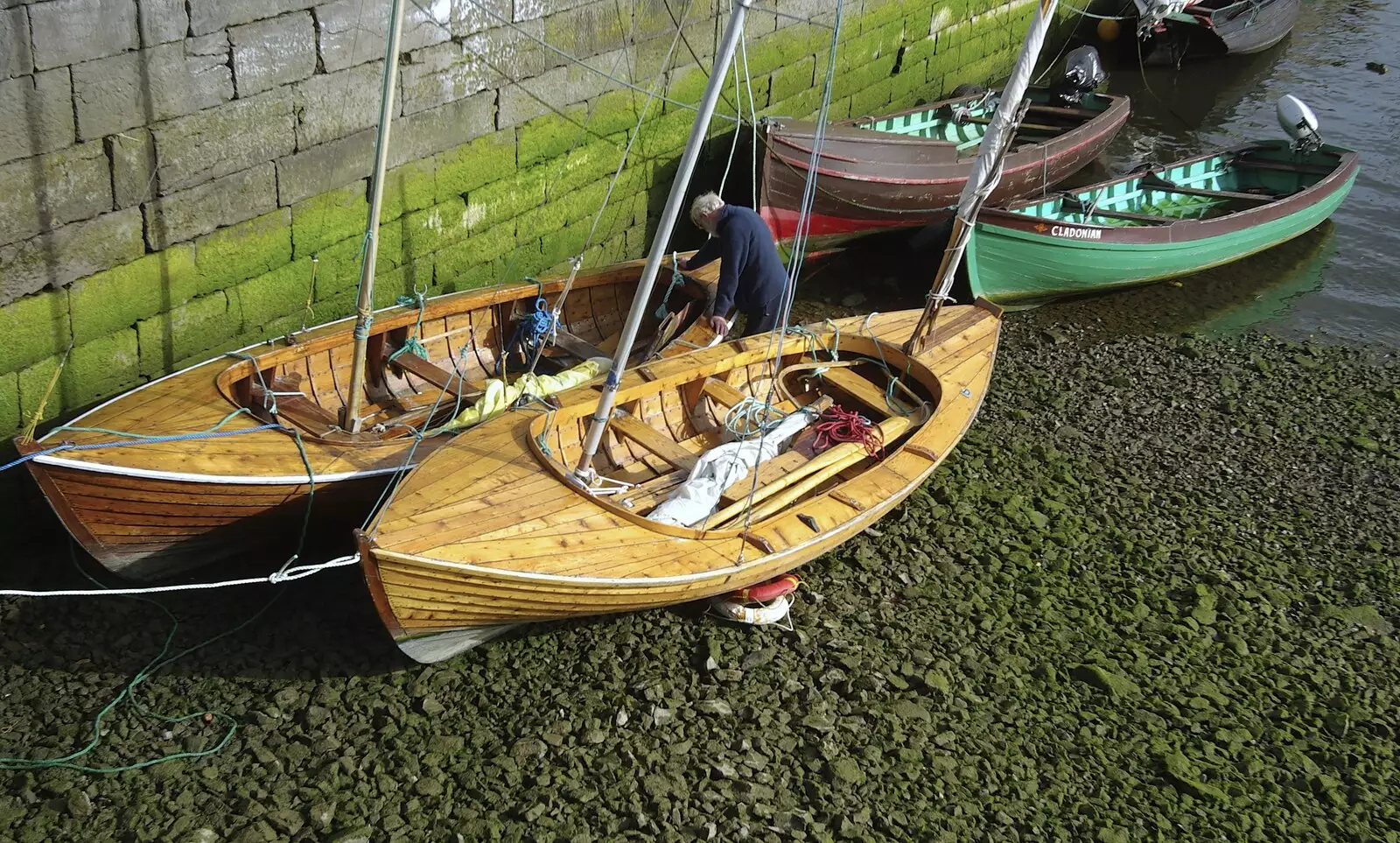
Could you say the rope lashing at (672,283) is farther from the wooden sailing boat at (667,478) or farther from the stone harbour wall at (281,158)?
the stone harbour wall at (281,158)

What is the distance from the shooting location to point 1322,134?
48.5 feet

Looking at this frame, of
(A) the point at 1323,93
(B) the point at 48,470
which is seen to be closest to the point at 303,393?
(B) the point at 48,470

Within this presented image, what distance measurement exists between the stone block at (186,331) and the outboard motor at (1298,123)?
10.1 m

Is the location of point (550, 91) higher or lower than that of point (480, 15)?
lower

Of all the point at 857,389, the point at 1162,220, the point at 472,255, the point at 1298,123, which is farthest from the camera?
the point at 1298,123

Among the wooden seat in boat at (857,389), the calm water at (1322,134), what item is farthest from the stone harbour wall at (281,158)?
the calm water at (1322,134)

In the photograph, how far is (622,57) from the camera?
9172mm

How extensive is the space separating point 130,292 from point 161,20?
4.80 feet

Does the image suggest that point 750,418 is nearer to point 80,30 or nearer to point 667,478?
point 667,478

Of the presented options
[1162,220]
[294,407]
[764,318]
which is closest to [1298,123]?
[1162,220]

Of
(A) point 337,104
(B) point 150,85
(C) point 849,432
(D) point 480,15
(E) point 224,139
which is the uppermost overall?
(D) point 480,15

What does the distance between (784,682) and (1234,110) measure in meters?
13.1

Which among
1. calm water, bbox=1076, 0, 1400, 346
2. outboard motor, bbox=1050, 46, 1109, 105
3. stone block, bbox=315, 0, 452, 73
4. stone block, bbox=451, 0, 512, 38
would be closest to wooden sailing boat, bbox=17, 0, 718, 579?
stone block, bbox=315, 0, 452, 73

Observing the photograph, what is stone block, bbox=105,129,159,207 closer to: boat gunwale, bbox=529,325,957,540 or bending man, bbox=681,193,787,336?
boat gunwale, bbox=529,325,957,540
